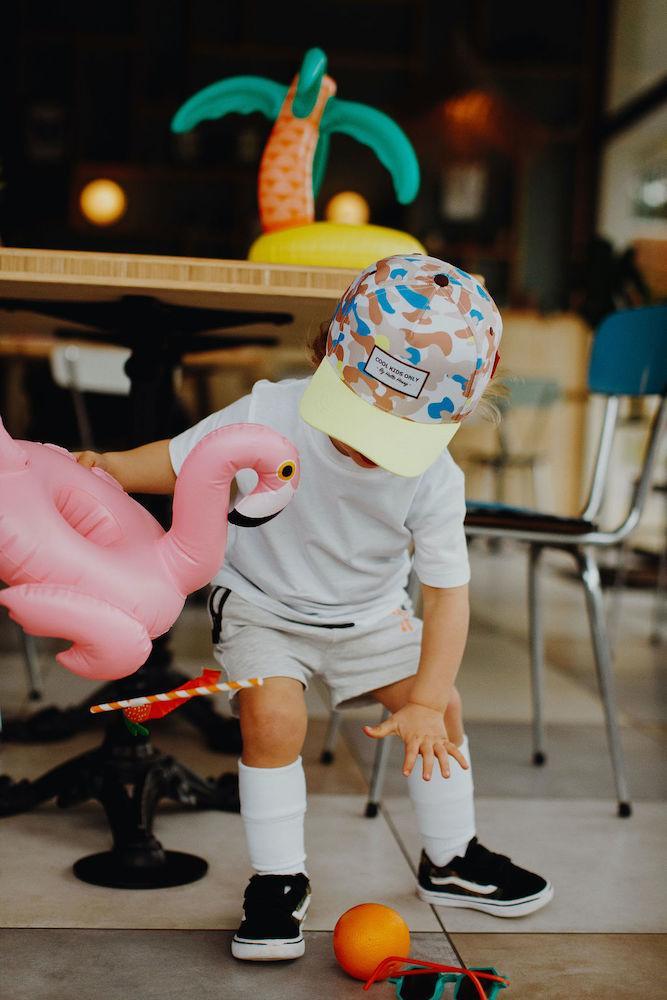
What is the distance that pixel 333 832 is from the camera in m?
1.50

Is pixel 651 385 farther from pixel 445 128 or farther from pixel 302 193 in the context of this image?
pixel 445 128

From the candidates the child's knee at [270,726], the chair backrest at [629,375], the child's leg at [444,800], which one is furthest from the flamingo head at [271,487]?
the chair backrest at [629,375]

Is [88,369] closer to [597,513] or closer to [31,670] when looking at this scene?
[31,670]

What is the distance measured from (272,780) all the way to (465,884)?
11.1 inches

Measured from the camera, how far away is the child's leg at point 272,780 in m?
1.17

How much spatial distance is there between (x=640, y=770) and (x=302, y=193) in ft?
3.60

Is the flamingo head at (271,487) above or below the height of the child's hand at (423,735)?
above

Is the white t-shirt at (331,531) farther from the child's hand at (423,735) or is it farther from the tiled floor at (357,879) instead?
the tiled floor at (357,879)

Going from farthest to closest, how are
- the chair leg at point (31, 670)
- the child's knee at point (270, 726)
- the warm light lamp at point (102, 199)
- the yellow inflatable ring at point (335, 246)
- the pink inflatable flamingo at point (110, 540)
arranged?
the warm light lamp at point (102, 199) < the chair leg at point (31, 670) < the yellow inflatable ring at point (335, 246) < the child's knee at point (270, 726) < the pink inflatable flamingo at point (110, 540)

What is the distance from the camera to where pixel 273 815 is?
1.17 metres

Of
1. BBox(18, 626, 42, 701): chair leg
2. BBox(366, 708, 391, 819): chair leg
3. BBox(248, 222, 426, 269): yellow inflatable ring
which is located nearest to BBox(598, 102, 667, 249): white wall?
BBox(18, 626, 42, 701): chair leg

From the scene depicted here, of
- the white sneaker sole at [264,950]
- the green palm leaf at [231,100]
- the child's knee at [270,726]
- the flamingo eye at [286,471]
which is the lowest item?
the white sneaker sole at [264,950]

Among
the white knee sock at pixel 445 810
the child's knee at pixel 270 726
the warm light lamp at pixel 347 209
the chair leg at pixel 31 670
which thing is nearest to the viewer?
the child's knee at pixel 270 726

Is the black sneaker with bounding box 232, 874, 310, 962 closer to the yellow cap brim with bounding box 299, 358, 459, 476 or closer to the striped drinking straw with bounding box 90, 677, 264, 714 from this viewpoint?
the striped drinking straw with bounding box 90, 677, 264, 714
